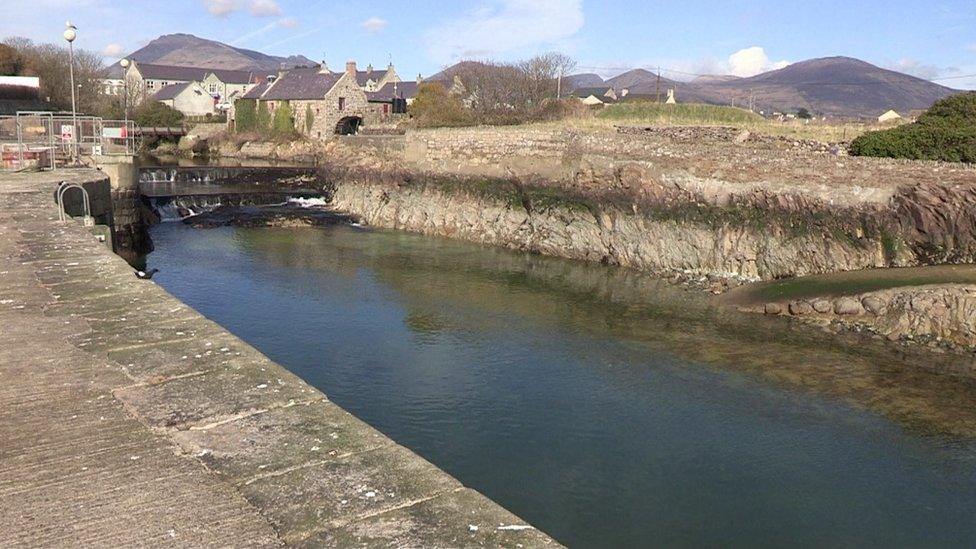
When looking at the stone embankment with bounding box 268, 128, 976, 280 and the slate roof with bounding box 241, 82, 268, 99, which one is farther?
the slate roof with bounding box 241, 82, 268, 99

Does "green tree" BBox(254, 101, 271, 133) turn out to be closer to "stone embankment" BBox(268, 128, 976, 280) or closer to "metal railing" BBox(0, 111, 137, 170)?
"stone embankment" BBox(268, 128, 976, 280)

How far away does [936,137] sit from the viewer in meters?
25.7

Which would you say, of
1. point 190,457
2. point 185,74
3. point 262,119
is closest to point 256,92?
point 262,119

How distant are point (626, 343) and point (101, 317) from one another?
1291 centimetres

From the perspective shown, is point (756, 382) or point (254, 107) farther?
point (254, 107)

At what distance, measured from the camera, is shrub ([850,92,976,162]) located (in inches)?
987

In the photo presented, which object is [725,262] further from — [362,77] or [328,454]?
[362,77]

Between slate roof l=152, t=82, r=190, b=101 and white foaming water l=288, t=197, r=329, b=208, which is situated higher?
slate roof l=152, t=82, r=190, b=101

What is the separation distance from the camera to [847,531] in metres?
9.97

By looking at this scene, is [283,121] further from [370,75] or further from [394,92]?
[370,75]

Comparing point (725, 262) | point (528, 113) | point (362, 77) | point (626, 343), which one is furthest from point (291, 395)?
point (362, 77)

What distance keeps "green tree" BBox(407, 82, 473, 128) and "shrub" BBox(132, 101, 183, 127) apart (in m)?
29.9

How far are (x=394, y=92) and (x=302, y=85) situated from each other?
10.6 m

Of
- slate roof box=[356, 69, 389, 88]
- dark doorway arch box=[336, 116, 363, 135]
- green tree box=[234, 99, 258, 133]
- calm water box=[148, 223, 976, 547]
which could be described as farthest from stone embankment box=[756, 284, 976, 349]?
slate roof box=[356, 69, 389, 88]
